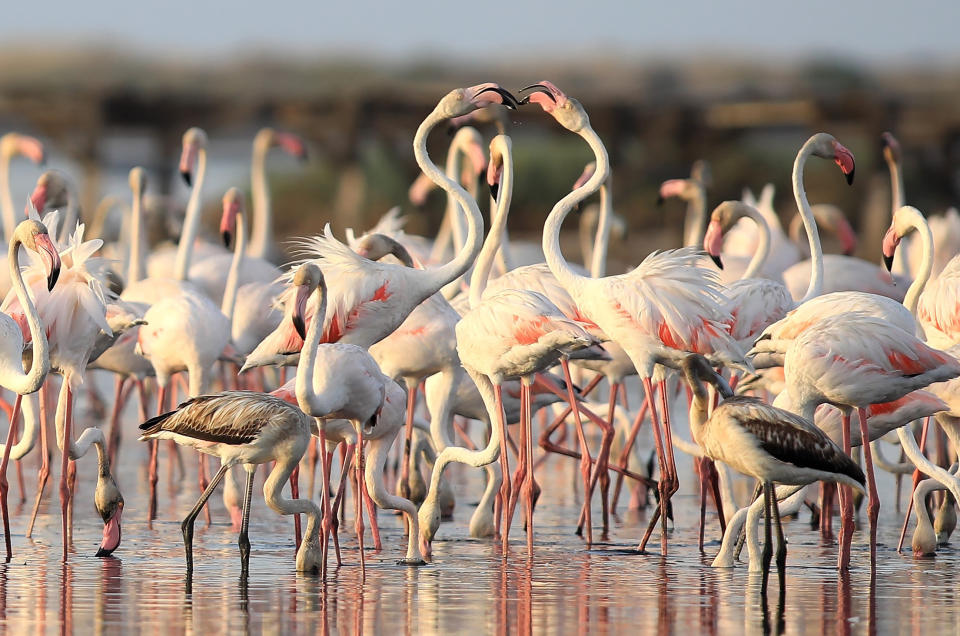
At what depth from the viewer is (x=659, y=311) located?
28.0 feet

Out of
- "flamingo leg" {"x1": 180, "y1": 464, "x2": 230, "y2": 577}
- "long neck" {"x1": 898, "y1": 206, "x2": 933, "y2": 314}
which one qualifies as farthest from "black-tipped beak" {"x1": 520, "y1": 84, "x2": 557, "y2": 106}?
"flamingo leg" {"x1": 180, "y1": 464, "x2": 230, "y2": 577}

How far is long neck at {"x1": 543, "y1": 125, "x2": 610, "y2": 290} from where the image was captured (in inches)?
353

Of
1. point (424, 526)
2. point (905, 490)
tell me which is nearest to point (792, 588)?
point (424, 526)

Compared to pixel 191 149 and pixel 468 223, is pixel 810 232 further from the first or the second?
pixel 191 149

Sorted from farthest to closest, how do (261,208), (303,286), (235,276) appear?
1. (261,208)
2. (235,276)
3. (303,286)

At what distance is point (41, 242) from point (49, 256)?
109 millimetres

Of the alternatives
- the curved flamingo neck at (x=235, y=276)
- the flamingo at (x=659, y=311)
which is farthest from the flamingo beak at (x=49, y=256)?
the curved flamingo neck at (x=235, y=276)

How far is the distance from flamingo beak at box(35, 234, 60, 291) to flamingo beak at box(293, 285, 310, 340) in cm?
116

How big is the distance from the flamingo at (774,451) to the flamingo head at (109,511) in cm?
282

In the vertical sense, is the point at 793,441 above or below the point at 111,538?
above

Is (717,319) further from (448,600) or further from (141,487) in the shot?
(141,487)

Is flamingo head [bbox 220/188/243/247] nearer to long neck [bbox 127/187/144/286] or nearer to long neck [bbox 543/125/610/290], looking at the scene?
long neck [bbox 127/187/144/286]

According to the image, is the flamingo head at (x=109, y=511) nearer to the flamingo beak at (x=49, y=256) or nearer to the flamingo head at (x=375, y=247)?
the flamingo beak at (x=49, y=256)

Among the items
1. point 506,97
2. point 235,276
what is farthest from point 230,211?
point 506,97
